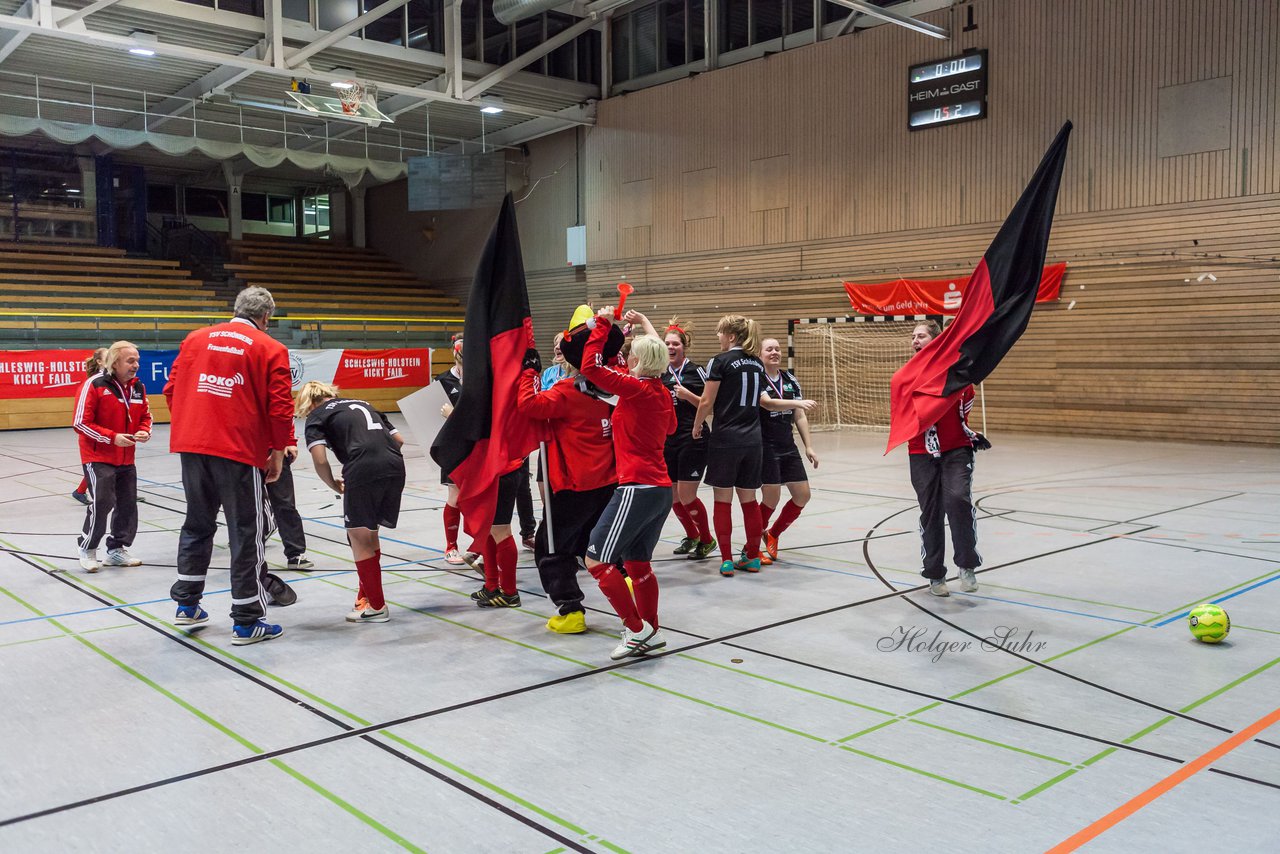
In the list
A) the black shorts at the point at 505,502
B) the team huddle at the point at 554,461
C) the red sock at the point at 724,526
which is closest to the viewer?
the team huddle at the point at 554,461

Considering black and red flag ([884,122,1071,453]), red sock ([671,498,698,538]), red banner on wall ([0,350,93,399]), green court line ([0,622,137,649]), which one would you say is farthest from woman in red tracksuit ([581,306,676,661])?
red banner on wall ([0,350,93,399])

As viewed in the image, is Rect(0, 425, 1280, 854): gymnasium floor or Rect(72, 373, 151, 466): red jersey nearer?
Rect(0, 425, 1280, 854): gymnasium floor

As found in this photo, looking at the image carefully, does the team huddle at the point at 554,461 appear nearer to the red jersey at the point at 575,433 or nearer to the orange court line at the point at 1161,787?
the red jersey at the point at 575,433

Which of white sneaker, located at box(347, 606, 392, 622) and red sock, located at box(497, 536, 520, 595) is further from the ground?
red sock, located at box(497, 536, 520, 595)

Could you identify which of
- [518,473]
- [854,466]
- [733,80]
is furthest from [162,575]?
[733,80]

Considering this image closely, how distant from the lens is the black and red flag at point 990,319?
20.7ft

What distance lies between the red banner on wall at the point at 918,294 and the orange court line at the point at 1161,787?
15053 millimetres

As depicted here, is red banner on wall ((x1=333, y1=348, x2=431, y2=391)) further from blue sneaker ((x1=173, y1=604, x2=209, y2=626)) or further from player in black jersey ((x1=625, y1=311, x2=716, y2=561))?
blue sneaker ((x1=173, y1=604, x2=209, y2=626))

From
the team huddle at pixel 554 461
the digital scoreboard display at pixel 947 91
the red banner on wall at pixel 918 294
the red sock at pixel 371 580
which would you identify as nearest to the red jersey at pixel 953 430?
the team huddle at pixel 554 461

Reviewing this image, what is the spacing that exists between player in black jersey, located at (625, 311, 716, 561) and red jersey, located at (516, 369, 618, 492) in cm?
169

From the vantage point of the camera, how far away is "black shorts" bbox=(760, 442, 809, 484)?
287 inches

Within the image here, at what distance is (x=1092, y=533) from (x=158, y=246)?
31558 mm

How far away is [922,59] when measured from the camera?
63.7 feet

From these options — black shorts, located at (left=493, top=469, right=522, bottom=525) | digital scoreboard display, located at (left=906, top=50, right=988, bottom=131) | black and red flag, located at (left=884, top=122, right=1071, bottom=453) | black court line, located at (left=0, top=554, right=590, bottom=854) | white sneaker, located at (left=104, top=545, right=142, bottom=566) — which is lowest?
black court line, located at (left=0, top=554, right=590, bottom=854)
